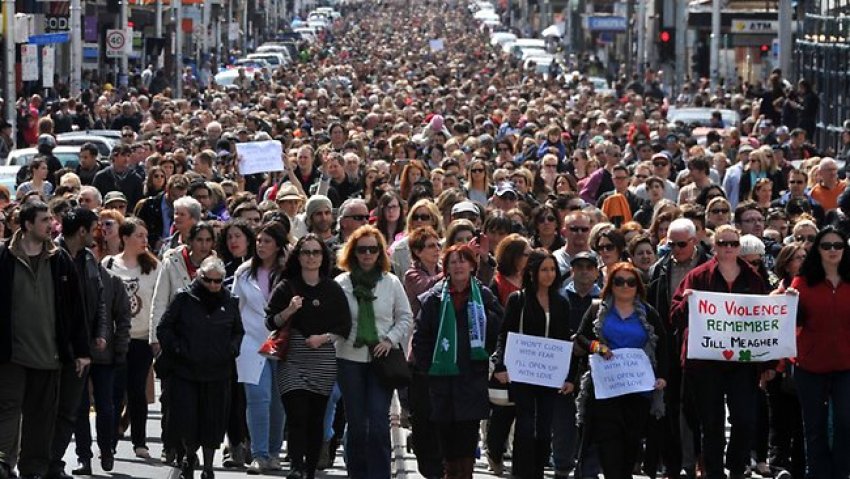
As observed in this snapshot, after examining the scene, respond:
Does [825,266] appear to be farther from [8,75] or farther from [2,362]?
[8,75]

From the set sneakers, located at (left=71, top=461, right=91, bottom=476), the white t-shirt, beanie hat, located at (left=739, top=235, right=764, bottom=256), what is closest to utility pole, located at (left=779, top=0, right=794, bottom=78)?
beanie hat, located at (left=739, top=235, right=764, bottom=256)

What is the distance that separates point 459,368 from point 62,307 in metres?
2.25

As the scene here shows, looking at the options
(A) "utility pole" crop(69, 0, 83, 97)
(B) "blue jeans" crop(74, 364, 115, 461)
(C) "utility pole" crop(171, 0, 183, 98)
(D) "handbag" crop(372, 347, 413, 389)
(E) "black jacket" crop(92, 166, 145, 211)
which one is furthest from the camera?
(C) "utility pole" crop(171, 0, 183, 98)

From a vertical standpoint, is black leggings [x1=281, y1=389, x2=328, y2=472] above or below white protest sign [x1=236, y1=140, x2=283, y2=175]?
below

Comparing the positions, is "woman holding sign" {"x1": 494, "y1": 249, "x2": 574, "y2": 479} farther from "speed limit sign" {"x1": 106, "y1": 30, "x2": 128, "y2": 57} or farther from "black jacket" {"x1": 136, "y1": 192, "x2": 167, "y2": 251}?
"speed limit sign" {"x1": 106, "y1": 30, "x2": 128, "y2": 57}

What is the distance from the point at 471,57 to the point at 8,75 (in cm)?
4855

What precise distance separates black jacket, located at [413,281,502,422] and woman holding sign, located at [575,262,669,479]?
0.57m

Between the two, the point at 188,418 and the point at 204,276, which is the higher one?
the point at 204,276

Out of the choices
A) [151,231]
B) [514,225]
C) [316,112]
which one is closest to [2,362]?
[514,225]

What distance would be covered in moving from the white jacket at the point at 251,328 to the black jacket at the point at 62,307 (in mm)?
1129

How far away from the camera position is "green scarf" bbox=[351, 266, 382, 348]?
508 inches

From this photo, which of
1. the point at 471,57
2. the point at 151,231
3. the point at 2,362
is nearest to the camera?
the point at 2,362

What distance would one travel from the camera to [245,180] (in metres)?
26.3

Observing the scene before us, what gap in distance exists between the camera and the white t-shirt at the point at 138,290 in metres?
14.7
